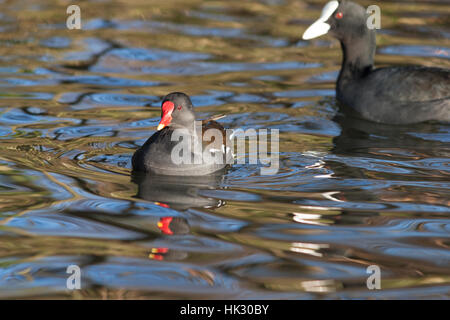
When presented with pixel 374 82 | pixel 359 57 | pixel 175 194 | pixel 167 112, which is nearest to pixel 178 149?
pixel 167 112

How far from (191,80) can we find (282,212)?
4418 millimetres

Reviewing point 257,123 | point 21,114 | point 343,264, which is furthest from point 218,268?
point 21,114

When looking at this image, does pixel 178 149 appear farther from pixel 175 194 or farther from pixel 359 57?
pixel 359 57

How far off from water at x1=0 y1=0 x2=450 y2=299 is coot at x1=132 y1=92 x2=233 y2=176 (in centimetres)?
13

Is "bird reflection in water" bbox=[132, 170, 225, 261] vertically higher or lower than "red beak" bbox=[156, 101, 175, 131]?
lower

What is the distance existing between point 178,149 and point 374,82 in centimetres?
292

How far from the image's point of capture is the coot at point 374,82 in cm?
789

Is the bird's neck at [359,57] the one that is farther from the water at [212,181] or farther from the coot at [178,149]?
the coot at [178,149]

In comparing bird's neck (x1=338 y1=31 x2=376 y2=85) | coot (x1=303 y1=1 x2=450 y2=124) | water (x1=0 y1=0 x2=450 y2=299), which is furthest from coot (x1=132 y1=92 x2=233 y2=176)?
bird's neck (x1=338 y1=31 x2=376 y2=85)

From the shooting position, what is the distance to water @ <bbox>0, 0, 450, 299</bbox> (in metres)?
4.39

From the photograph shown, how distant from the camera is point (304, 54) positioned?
35.4 ft

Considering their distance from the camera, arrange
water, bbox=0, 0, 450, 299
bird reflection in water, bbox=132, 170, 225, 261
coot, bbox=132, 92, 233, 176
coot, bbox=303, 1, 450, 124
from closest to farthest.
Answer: water, bbox=0, 0, 450, 299 < bird reflection in water, bbox=132, 170, 225, 261 < coot, bbox=132, 92, 233, 176 < coot, bbox=303, 1, 450, 124

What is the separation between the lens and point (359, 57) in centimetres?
869

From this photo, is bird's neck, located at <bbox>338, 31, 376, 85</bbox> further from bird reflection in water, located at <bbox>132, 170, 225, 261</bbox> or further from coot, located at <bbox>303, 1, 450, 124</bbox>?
bird reflection in water, located at <bbox>132, 170, 225, 261</bbox>
